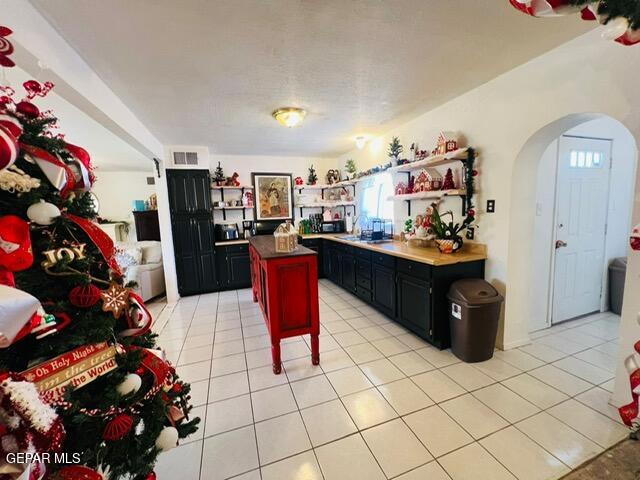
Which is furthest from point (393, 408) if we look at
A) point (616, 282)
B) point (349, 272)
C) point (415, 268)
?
point (616, 282)

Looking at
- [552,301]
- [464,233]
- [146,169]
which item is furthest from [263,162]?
Result: [552,301]

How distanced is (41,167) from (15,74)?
6.24 feet

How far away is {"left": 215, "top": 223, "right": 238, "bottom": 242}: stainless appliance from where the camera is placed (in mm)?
4887

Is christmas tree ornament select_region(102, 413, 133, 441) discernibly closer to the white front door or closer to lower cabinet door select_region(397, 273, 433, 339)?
lower cabinet door select_region(397, 273, 433, 339)

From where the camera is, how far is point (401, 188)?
3631 millimetres

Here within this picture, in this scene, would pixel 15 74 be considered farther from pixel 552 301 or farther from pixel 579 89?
pixel 552 301

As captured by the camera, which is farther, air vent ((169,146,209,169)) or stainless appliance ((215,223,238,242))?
stainless appliance ((215,223,238,242))

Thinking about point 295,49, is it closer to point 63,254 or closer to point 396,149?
point 63,254

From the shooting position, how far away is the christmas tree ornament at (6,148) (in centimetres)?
66

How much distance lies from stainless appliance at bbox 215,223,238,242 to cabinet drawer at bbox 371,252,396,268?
2.71m

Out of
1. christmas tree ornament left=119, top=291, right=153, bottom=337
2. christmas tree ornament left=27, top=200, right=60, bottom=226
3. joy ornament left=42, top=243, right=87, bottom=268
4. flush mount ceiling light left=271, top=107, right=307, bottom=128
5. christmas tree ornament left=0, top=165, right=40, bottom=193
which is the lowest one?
christmas tree ornament left=119, top=291, right=153, bottom=337

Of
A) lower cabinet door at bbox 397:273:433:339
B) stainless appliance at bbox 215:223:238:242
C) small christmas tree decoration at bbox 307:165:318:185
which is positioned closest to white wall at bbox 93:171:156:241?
stainless appliance at bbox 215:223:238:242

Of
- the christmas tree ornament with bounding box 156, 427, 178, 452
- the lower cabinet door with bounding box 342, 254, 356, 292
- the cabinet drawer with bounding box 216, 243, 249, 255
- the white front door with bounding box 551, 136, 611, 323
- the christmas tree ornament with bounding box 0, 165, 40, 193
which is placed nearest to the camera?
the christmas tree ornament with bounding box 0, 165, 40, 193

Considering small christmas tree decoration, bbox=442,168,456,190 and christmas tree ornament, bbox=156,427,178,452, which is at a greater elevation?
small christmas tree decoration, bbox=442,168,456,190
